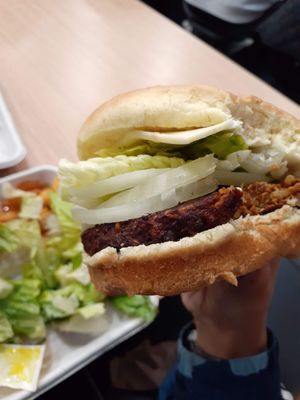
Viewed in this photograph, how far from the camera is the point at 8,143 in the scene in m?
1.41

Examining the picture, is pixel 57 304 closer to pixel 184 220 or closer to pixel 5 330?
pixel 5 330

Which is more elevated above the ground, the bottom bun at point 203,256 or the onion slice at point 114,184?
the onion slice at point 114,184

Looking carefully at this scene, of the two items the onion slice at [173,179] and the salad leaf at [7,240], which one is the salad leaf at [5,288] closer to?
the salad leaf at [7,240]

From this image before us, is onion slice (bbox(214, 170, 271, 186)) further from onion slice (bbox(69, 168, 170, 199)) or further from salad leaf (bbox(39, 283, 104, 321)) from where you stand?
salad leaf (bbox(39, 283, 104, 321))

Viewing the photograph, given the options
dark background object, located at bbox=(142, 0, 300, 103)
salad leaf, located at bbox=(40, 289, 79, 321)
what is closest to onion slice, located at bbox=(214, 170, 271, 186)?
salad leaf, located at bbox=(40, 289, 79, 321)

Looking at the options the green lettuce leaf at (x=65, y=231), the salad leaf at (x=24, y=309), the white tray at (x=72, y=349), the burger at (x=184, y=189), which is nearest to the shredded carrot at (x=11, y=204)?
the green lettuce leaf at (x=65, y=231)

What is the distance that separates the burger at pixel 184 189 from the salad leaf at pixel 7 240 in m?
0.38

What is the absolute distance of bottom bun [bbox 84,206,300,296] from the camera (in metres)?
0.73

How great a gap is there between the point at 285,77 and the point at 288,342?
4.25ft

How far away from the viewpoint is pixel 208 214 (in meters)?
0.74

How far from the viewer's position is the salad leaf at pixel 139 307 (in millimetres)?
1094

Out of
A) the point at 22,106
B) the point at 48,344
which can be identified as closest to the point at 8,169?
the point at 22,106

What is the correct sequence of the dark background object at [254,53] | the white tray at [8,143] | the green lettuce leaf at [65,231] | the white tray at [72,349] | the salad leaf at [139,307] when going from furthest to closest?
the dark background object at [254,53]
the white tray at [8,143]
the green lettuce leaf at [65,231]
the salad leaf at [139,307]
the white tray at [72,349]

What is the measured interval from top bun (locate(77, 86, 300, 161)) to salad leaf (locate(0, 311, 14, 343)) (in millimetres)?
459
